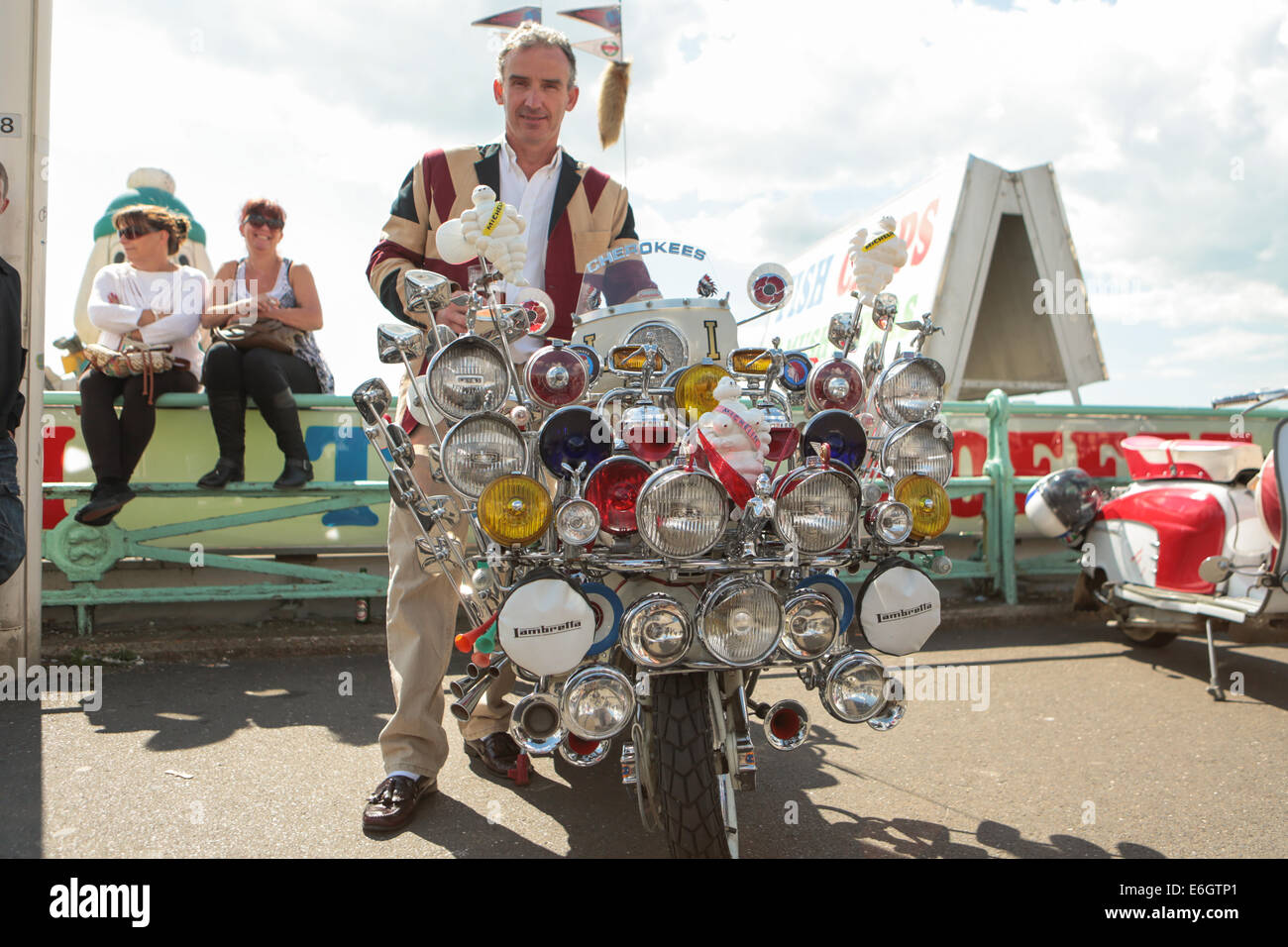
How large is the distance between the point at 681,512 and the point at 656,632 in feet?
0.87

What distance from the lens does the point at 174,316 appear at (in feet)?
15.2

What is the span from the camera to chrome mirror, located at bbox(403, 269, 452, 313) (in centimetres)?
196

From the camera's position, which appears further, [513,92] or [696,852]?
[513,92]

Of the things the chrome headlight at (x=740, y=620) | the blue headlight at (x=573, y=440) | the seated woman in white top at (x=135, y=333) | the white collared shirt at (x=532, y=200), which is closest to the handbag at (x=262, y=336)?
the seated woman in white top at (x=135, y=333)

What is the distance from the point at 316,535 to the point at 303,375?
3.00ft

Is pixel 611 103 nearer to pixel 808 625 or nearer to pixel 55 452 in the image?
pixel 808 625

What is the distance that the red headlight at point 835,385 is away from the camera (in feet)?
7.15

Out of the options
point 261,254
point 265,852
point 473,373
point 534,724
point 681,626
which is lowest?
point 265,852

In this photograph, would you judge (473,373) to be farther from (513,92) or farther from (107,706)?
(107,706)

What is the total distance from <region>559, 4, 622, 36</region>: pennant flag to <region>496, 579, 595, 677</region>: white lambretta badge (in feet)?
8.50

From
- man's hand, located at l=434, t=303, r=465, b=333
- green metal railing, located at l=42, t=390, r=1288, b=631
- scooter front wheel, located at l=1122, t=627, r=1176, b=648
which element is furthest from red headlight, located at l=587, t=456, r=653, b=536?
scooter front wheel, located at l=1122, t=627, r=1176, b=648

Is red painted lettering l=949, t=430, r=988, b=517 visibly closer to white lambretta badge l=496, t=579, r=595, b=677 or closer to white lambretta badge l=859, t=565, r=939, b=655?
white lambretta badge l=859, t=565, r=939, b=655
